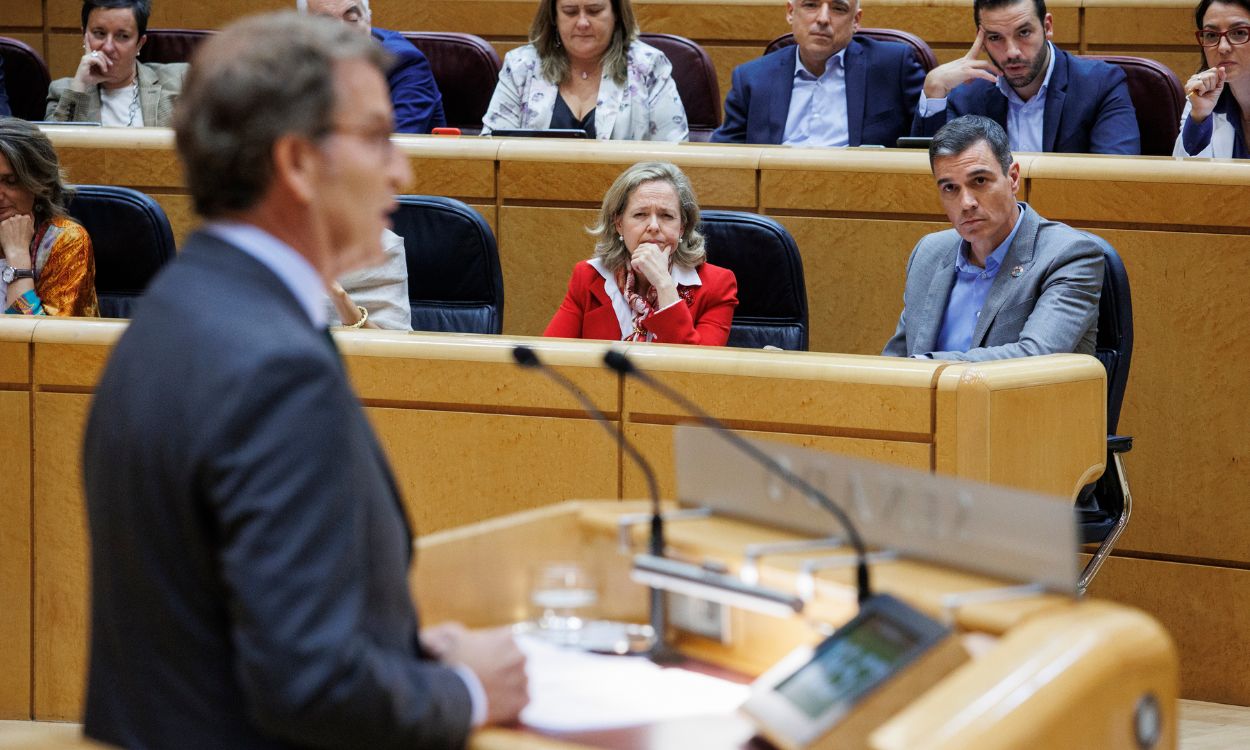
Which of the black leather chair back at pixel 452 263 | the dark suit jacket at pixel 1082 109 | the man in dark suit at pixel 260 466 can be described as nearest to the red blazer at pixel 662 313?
the black leather chair back at pixel 452 263

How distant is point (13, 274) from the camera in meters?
2.88

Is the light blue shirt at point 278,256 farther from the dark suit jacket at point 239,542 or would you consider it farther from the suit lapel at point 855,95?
the suit lapel at point 855,95

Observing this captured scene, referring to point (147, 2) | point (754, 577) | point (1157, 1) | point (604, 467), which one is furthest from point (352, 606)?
point (1157, 1)

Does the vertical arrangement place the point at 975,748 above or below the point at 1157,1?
below

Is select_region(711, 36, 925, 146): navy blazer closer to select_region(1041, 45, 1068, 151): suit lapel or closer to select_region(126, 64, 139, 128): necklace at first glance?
select_region(1041, 45, 1068, 151): suit lapel

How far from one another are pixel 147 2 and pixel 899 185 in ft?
6.75

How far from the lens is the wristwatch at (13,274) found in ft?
9.43

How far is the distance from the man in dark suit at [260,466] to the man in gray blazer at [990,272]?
1601mm

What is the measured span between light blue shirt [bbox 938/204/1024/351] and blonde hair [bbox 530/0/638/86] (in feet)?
3.64

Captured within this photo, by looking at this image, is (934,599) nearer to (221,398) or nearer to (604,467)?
(221,398)

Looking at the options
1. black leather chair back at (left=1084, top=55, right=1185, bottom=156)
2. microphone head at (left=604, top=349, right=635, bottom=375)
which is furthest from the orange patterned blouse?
black leather chair back at (left=1084, top=55, right=1185, bottom=156)

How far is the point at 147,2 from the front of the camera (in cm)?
382

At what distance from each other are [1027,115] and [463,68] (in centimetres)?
154

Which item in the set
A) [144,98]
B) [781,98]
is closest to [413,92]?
[144,98]
